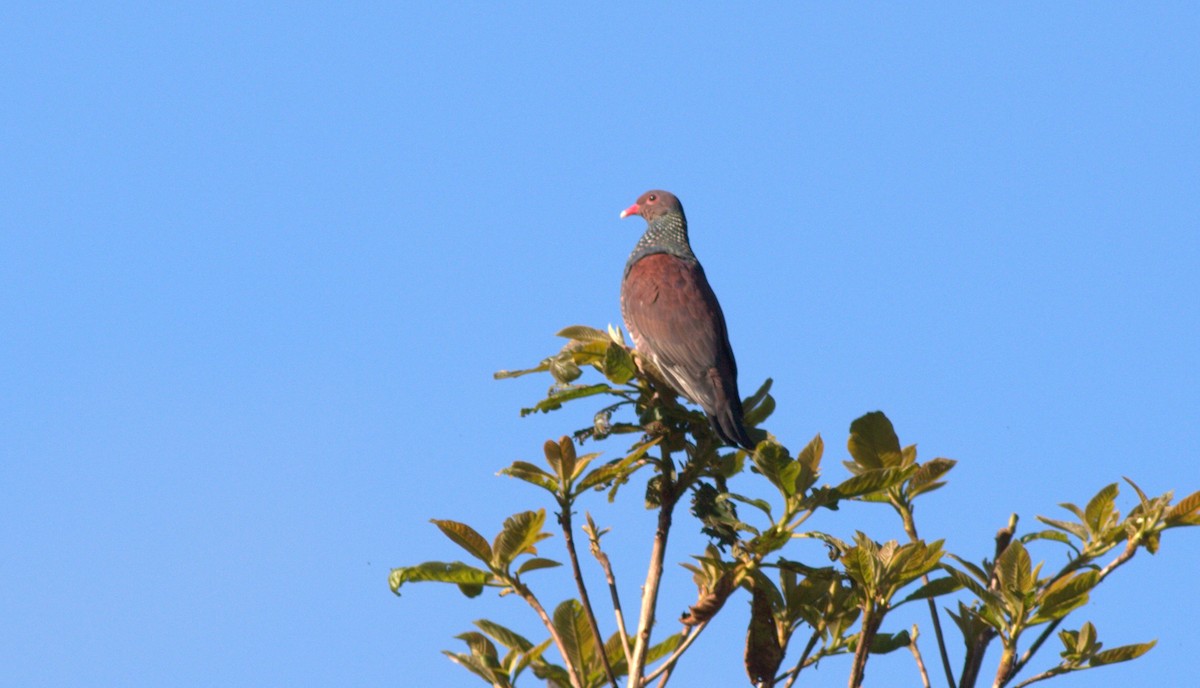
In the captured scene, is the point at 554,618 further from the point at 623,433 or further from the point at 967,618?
the point at 967,618

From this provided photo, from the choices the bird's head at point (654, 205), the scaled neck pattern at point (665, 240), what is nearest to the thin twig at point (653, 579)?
the scaled neck pattern at point (665, 240)

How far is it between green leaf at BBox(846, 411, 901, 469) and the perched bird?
1.05 ft

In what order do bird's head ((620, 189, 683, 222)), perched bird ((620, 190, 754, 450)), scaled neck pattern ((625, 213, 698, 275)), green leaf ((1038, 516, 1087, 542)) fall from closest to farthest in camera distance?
green leaf ((1038, 516, 1087, 542))
perched bird ((620, 190, 754, 450))
scaled neck pattern ((625, 213, 698, 275))
bird's head ((620, 189, 683, 222))

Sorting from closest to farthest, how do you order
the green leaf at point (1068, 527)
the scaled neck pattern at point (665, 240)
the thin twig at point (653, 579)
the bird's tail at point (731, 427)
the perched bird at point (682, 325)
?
the thin twig at point (653, 579) → the green leaf at point (1068, 527) → the bird's tail at point (731, 427) → the perched bird at point (682, 325) → the scaled neck pattern at point (665, 240)

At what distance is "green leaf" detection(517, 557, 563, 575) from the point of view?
352cm

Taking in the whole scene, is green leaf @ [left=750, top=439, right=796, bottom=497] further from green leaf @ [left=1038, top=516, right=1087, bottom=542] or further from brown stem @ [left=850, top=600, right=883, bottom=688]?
green leaf @ [left=1038, top=516, right=1087, bottom=542]

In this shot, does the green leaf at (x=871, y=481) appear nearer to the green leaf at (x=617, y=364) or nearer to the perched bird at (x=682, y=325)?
the perched bird at (x=682, y=325)

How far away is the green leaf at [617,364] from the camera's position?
3.72m

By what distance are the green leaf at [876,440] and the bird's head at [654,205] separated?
142 inches

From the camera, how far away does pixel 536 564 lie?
11.6ft

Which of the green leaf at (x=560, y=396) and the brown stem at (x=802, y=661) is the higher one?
the green leaf at (x=560, y=396)

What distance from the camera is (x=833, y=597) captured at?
3.61 m

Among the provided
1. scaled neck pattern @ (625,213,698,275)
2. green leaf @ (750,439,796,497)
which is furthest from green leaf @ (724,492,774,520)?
scaled neck pattern @ (625,213,698,275)

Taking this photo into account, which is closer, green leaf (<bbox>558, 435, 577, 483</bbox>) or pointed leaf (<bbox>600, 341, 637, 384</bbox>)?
green leaf (<bbox>558, 435, 577, 483</bbox>)
